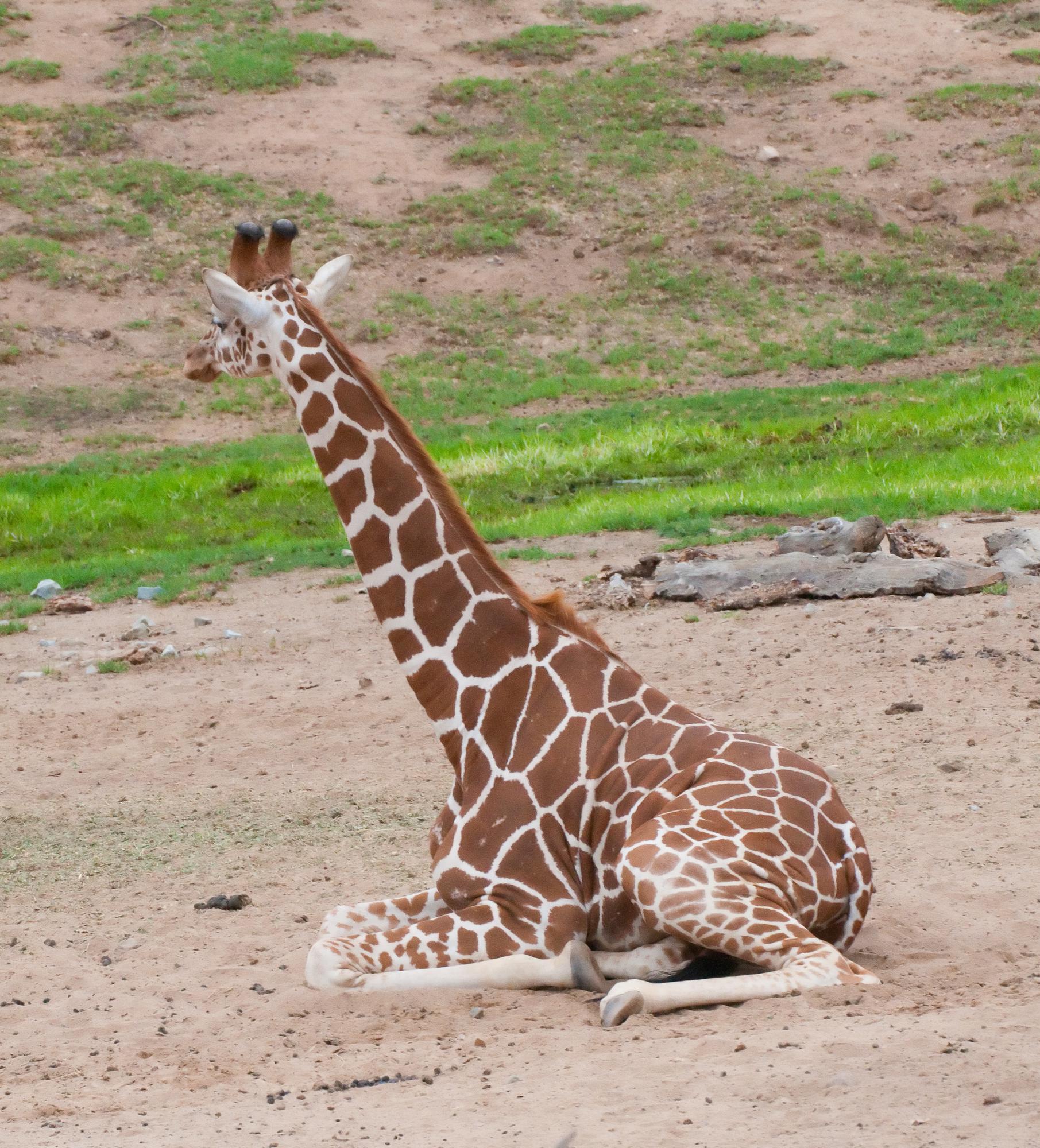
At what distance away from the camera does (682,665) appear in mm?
9781

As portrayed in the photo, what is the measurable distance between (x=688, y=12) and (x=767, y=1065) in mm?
34707

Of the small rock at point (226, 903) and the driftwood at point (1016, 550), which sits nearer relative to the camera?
the small rock at point (226, 903)

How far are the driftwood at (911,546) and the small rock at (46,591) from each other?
7.28 metres

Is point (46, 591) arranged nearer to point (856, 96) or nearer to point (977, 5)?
point (856, 96)

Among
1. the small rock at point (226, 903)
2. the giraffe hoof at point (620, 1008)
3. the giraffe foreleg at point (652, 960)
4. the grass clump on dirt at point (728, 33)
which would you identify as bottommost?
the small rock at point (226, 903)

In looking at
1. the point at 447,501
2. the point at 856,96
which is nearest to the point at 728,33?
the point at 856,96

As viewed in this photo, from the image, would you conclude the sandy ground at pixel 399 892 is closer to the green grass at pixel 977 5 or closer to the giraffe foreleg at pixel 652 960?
the giraffe foreleg at pixel 652 960

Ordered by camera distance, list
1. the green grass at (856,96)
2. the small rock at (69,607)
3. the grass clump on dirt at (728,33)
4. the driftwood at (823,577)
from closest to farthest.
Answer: the driftwood at (823,577)
the small rock at (69,607)
the green grass at (856,96)
the grass clump on dirt at (728,33)

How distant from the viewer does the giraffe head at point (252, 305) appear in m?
6.05

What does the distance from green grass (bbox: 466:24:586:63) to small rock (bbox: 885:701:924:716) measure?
27.8 metres

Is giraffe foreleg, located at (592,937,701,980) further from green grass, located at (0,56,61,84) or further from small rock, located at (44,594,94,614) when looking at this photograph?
green grass, located at (0,56,61,84)

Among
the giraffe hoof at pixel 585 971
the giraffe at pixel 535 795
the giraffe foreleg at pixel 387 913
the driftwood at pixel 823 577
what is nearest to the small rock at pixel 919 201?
the driftwood at pixel 823 577

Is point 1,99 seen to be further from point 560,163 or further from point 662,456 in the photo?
point 662,456

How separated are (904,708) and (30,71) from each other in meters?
28.3
